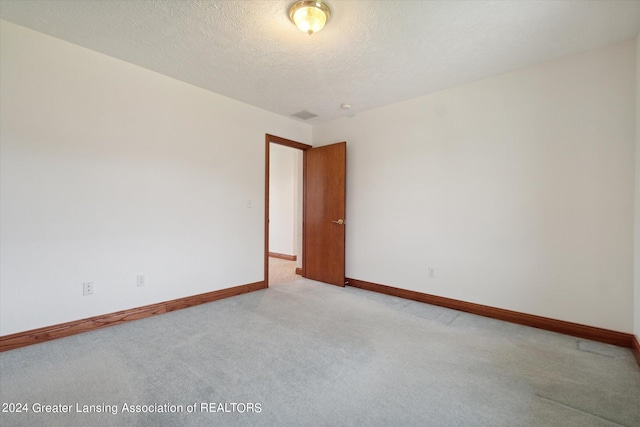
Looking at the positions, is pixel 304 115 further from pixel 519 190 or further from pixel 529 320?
pixel 529 320

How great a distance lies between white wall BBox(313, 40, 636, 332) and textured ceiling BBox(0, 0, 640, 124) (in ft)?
1.03

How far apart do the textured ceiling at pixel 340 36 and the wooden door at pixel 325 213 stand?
135 centimetres

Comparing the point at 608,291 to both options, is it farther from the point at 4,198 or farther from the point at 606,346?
the point at 4,198

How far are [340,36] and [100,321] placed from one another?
3313 millimetres

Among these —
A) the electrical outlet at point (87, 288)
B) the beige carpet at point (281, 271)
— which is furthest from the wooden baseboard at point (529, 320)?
the electrical outlet at point (87, 288)

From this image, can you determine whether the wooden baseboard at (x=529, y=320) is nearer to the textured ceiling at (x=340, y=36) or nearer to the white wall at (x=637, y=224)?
the white wall at (x=637, y=224)

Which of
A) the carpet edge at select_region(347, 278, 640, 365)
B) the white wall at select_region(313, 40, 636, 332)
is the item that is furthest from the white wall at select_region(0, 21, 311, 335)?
the carpet edge at select_region(347, 278, 640, 365)

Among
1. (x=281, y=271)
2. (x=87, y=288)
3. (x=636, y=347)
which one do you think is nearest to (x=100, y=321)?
(x=87, y=288)

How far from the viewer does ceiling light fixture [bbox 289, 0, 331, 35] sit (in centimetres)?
195

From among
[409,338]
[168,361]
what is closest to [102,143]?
[168,361]

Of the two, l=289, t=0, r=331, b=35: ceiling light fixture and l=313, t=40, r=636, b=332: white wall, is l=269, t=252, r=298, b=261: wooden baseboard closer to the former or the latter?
l=313, t=40, r=636, b=332: white wall

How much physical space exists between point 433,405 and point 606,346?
1.89 meters

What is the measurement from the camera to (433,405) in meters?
1.65

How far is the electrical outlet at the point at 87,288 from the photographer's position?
8.55ft
